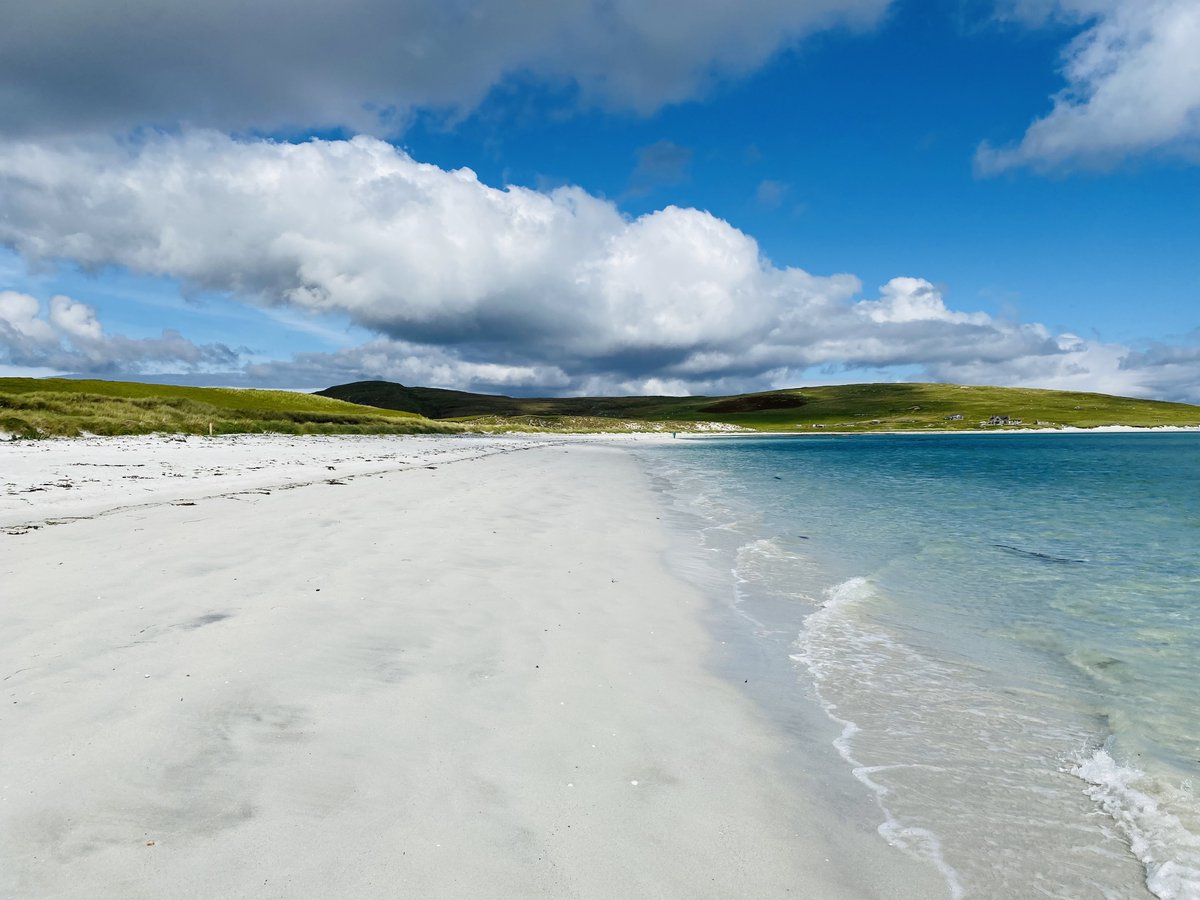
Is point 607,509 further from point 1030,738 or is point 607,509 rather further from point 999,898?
point 999,898

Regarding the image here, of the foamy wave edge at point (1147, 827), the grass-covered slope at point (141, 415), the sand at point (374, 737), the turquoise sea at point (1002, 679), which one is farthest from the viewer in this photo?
the grass-covered slope at point (141, 415)

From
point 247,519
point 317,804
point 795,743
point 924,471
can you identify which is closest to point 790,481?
point 924,471

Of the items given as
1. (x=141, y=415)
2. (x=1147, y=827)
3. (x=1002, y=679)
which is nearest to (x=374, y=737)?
(x=1147, y=827)

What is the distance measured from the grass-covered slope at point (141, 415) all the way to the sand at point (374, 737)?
30.5 metres

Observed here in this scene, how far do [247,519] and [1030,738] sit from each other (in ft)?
42.7

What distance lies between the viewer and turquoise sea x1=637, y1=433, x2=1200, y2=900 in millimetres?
4105

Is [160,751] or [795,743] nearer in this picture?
[160,751]

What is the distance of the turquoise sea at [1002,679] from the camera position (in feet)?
13.5

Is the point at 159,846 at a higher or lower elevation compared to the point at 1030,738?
higher

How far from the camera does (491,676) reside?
A: 599 centimetres

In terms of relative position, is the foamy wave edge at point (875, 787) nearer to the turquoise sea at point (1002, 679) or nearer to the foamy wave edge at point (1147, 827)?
the turquoise sea at point (1002, 679)

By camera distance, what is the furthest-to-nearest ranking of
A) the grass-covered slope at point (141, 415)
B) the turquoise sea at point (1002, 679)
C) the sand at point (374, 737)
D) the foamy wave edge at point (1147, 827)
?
the grass-covered slope at point (141, 415)
the turquoise sea at point (1002, 679)
the foamy wave edge at point (1147, 827)
the sand at point (374, 737)

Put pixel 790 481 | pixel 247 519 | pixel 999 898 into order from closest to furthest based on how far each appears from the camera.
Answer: pixel 999 898, pixel 247 519, pixel 790 481

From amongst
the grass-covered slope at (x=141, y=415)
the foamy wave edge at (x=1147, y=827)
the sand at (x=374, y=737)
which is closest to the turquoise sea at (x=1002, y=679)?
the foamy wave edge at (x=1147, y=827)
